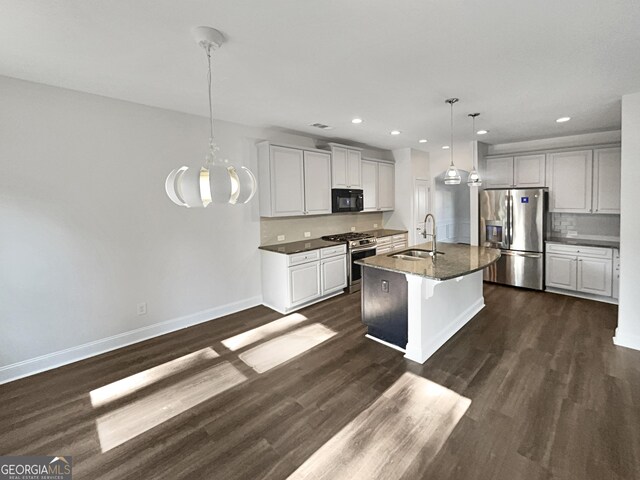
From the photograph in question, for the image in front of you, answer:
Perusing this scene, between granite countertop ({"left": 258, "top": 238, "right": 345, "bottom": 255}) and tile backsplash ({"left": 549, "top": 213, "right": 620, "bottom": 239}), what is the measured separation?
149 inches

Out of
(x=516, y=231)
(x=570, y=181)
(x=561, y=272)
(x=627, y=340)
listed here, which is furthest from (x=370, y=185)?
(x=627, y=340)

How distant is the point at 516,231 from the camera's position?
5176 millimetres

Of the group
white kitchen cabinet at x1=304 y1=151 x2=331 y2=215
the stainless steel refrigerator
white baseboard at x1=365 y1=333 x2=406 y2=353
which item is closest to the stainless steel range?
white kitchen cabinet at x1=304 y1=151 x2=331 y2=215

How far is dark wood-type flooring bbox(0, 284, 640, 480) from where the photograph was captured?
1.86 metres

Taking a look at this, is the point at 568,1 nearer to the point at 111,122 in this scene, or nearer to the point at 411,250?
the point at 411,250

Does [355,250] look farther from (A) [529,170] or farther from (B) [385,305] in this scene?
(A) [529,170]

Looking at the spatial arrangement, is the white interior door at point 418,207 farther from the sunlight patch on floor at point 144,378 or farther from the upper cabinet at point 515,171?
the sunlight patch on floor at point 144,378

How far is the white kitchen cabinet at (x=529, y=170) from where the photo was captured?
203 inches

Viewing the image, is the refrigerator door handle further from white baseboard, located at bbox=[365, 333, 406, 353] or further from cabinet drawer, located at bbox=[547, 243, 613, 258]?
white baseboard, located at bbox=[365, 333, 406, 353]

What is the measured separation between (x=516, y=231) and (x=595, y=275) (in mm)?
1188

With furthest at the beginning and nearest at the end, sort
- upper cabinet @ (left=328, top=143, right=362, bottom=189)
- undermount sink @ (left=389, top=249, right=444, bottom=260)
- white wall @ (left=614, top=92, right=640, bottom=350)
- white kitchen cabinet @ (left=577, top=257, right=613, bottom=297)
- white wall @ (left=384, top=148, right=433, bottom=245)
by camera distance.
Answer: white wall @ (left=384, top=148, right=433, bottom=245) < upper cabinet @ (left=328, top=143, right=362, bottom=189) < white kitchen cabinet @ (left=577, top=257, right=613, bottom=297) < undermount sink @ (left=389, top=249, right=444, bottom=260) < white wall @ (left=614, top=92, right=640, bottom=350)

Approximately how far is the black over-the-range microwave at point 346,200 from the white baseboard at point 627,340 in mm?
3711

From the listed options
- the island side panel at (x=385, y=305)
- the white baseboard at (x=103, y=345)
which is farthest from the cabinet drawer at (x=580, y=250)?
the white baseboard at (x=103, y=345)

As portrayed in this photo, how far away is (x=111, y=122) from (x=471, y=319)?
4.68 metres
